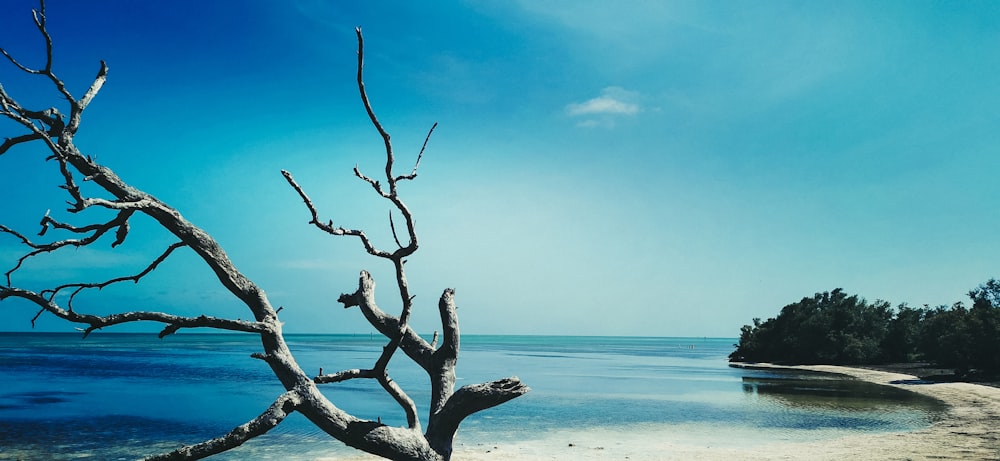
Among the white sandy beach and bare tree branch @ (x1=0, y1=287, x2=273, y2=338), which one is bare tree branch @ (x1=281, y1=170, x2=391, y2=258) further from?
the white sandy beach

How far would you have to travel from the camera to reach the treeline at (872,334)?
39875mm

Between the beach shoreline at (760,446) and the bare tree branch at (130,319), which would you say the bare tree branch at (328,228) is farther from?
the beach shoreline at (760,446)

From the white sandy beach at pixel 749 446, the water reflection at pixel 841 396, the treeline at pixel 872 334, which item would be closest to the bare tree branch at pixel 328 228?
the white sandy beach at pixel 749 446

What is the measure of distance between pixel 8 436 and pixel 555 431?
15347 mm

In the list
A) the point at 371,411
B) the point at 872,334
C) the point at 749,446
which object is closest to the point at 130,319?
the point at 749,446

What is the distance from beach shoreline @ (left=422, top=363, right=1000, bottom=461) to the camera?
47.1 ft

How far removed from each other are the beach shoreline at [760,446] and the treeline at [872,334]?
23.2 m

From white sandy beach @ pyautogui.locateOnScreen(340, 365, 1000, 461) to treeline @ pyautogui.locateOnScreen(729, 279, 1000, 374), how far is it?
77.2ft

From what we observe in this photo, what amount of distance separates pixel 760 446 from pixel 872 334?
186ft

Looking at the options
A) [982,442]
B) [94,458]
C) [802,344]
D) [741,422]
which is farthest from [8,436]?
[802,344]

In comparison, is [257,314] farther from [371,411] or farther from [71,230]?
[371,411]

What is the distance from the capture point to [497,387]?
5496 mm

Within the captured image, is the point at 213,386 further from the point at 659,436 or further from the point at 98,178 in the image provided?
the point at 98,178

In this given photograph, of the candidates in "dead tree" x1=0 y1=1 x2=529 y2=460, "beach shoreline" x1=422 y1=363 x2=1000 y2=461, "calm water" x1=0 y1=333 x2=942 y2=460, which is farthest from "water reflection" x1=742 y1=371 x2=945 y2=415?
"dead tree" x1=0 y1=1 x2=529 y2=460
